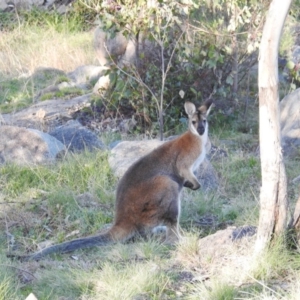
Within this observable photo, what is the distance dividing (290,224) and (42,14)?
15.3 meters

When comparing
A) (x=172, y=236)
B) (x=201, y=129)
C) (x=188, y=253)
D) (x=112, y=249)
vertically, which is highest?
(x=201, y=129)

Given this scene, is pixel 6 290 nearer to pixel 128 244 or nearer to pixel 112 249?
pixel 112 249

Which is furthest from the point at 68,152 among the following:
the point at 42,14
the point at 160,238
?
the point at 42,14

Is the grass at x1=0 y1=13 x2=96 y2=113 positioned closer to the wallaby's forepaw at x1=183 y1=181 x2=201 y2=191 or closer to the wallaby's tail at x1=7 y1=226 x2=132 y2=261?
Result: the wallaby's forepaw at x1=183 y1=181 x2=201 y2=191

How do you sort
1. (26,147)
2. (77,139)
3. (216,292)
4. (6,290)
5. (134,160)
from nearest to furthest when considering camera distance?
1. (216,292)
2. (6,290)
3. (134,160)
4. (26,147)
5. (77,139)

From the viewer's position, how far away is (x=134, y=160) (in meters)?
8.41

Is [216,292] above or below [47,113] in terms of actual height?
above

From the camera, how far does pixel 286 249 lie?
209 inches

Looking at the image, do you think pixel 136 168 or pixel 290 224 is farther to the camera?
pixel 136 168

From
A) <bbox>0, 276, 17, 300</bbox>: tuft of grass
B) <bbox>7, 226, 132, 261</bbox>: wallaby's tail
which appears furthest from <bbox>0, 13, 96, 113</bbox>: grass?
<bbox>0, 276, 17, 300</bbox>: tuft of grass

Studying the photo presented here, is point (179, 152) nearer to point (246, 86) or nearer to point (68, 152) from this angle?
point (68, 152)

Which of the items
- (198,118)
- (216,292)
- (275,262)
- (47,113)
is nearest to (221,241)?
(275,262)

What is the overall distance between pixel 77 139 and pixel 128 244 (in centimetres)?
382

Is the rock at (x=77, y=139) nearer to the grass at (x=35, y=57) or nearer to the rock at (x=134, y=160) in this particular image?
the rock at (x=134, y=160)
